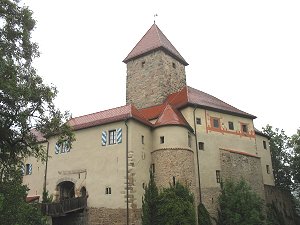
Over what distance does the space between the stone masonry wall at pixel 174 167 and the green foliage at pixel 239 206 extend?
2.92m

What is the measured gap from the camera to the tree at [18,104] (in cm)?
1285

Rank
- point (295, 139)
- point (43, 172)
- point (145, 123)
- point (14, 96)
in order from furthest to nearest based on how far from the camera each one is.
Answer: point (295, 139)
point (43, 172)
point (145, 123)
point (14, 96)

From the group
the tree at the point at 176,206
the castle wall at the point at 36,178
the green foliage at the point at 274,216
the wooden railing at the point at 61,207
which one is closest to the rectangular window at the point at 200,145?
the tree at the point at 176,206

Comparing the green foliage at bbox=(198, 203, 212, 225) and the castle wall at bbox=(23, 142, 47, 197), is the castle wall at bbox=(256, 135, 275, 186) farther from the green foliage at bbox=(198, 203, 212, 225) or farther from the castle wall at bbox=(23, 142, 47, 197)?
the castle wall at bbox=(23, 142, 47, 197)

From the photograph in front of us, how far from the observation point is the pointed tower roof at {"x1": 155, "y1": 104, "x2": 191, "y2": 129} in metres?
24.4

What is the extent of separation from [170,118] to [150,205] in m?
6.48

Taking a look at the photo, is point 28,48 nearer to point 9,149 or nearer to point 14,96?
point 14,96

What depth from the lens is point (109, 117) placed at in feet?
81.6

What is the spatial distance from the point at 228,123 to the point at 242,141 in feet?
6.37

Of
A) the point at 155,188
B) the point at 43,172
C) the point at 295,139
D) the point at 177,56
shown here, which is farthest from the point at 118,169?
the point at 295,139

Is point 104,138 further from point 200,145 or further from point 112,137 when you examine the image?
point 200,145

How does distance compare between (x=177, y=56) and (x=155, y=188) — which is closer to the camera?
(x=155, y=188)

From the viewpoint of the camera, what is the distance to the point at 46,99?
14.2m

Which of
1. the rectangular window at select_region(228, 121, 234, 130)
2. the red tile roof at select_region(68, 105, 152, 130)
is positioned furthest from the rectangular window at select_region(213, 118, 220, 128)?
the red tile roof at select_region(68, 105, 152, 130)
